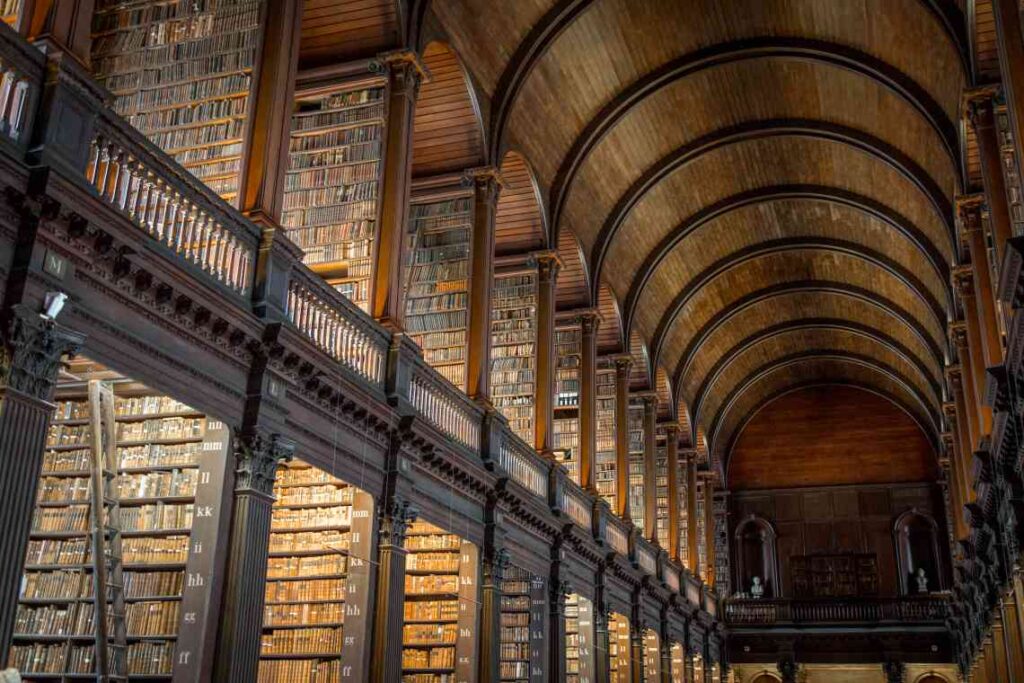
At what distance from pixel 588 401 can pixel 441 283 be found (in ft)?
14.1

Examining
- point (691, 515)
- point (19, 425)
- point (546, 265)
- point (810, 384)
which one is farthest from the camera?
point (810, 384)

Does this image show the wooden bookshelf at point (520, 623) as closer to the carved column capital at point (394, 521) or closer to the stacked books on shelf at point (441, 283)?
the stacked books on shelf at point (441, 283)

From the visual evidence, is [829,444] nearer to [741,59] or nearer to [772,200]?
[772,200]

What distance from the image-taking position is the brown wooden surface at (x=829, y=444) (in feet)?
88.0

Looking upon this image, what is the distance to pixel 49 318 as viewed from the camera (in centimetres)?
561

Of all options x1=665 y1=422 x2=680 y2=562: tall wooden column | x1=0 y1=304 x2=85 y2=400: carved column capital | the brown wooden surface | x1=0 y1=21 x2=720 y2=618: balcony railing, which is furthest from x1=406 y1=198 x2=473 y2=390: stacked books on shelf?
the brown wooden surface

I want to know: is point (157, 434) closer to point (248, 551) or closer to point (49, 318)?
point (248, 551)

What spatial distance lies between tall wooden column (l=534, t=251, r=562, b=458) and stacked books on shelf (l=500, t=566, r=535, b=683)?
1642 mm

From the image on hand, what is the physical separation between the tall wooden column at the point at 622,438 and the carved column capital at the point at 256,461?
10380 mm

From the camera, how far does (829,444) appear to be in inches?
1078

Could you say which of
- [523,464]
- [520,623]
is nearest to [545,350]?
[523,464]

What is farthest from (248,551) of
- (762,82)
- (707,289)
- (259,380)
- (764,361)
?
(764,361)

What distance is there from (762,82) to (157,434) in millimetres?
10701

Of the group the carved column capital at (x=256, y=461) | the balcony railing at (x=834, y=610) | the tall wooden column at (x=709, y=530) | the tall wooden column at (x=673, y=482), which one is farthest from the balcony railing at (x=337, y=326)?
the balcony railing at (x=834, y=610)
